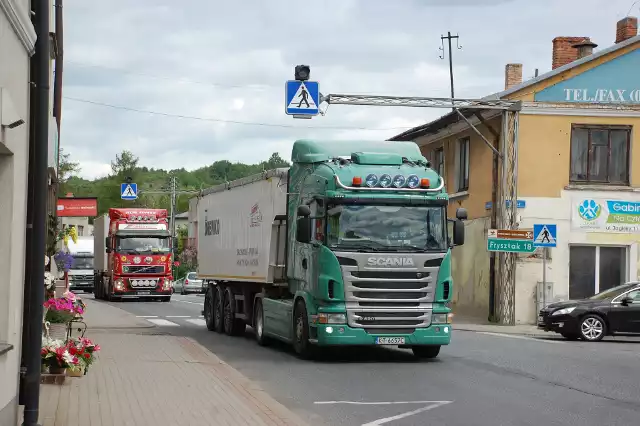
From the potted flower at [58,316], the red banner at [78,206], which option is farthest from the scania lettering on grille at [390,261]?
the red banner at [78,206]

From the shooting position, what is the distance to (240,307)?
2314cm

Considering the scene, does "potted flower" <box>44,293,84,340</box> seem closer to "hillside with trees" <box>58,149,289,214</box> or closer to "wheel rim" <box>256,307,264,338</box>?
"wheel rim" <box>256,307,264,338</box>

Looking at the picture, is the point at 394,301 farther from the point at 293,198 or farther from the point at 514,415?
the point at 514,415

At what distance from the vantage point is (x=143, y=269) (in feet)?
147

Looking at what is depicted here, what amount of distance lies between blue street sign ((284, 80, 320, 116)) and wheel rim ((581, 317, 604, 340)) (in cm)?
802

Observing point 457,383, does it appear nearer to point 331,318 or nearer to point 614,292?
point 331,318

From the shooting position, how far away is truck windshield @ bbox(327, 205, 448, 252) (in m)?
17.2

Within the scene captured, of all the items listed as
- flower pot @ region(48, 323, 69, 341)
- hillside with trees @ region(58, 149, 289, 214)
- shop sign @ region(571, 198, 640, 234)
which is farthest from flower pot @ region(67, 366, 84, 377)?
hillside with trees @ region(58, 149, 289, 214)

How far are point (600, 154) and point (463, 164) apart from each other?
550 cm

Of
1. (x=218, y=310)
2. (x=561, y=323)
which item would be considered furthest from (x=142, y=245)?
(x=561, y=323)

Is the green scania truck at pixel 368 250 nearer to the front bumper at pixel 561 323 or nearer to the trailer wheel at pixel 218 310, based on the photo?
the trailer wheel at pixel 218 310

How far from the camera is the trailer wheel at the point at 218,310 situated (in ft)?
81.3

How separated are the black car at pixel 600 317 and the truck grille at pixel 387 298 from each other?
839cm

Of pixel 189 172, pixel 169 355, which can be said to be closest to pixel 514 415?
pixel 169 355
